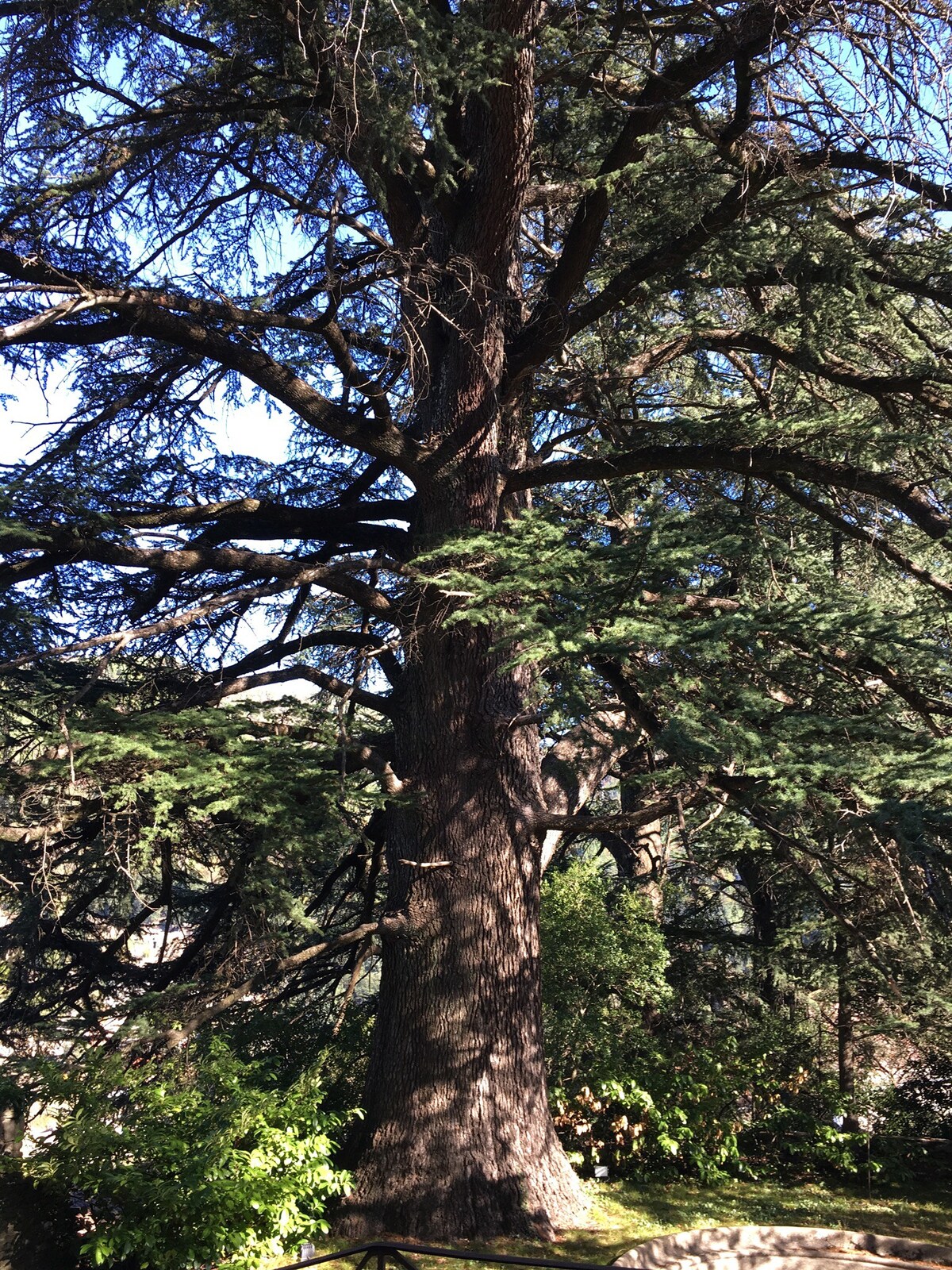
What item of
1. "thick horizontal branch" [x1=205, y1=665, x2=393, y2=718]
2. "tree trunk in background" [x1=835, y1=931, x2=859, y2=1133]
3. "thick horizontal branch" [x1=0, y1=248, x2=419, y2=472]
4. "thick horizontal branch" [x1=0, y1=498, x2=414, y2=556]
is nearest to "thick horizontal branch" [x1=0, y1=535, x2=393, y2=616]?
"thick horizontal branch" [x1=0, y1=498, x2=414, y2=556]

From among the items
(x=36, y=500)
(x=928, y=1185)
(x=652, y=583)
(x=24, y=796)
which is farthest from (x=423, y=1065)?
(x=928, y=1185)

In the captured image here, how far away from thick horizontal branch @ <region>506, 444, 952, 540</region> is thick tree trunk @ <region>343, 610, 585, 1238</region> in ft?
5.32

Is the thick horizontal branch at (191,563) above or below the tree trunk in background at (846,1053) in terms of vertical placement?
above

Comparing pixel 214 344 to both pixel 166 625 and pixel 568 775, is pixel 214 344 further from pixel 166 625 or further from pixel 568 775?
pixel 568 775

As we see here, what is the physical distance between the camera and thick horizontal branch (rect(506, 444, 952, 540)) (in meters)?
6.34

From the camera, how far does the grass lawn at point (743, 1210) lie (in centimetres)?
792

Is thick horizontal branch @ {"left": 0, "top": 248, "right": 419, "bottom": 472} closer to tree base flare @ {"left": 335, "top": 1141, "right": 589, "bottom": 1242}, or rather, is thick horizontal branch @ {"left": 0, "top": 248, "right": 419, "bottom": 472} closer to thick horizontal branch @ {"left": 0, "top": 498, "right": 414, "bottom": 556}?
thick horizontal branch @ {"left": 0, "top": 498, "right": 414, "bottom": 556}

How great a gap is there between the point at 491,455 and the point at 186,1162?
565 centimetres

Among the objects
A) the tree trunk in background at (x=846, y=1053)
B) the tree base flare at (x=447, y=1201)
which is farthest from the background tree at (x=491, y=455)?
the tree trunk in background at (x=846, y=1053)

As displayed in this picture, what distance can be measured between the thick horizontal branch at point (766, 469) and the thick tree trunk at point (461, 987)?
5.32 ft

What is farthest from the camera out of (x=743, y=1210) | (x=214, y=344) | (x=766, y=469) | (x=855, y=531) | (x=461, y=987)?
(x=743, y=1210)

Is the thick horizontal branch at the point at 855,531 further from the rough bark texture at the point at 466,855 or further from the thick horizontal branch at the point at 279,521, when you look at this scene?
the thick horizontal branch at the point at 279,521

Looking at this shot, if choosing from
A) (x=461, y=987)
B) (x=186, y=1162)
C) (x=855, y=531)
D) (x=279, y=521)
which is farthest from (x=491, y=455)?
(x=186, y=1162)

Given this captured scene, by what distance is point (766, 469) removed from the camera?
6.94 metres
